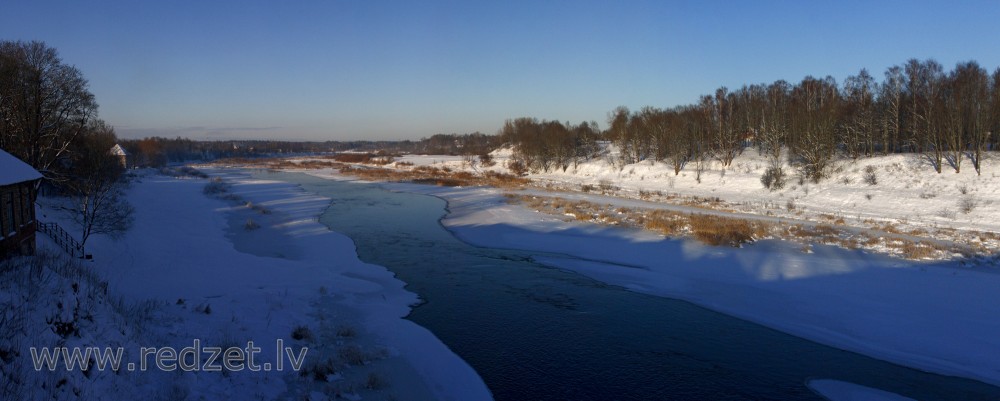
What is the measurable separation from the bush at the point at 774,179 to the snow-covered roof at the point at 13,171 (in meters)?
39.8

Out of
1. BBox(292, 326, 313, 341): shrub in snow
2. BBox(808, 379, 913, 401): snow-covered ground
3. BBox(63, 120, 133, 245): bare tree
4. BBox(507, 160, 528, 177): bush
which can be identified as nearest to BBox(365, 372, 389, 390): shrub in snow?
BBox(292, 326, 313, 341): shrub in snow

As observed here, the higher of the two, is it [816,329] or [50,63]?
[50,63]

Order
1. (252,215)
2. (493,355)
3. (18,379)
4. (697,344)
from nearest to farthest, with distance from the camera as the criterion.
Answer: (18,379), (493,355), (697,344), (252,215)

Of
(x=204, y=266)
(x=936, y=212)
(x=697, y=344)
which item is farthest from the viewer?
(x=936, y=212)

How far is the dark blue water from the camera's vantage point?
→ 9.08 meters

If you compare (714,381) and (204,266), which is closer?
(714,381)

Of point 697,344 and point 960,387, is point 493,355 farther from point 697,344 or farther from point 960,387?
point 960,387

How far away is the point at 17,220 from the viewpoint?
14336 mm

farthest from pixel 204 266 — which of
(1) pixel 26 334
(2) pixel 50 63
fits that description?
(2) pixel 50 63

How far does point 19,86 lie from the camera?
22859 mm

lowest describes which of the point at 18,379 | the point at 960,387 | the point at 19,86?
the point at 960,387

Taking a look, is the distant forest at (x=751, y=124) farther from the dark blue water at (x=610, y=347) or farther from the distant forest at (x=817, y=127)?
the dark blue water at (x=610, y=347)

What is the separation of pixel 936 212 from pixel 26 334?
114 ft
